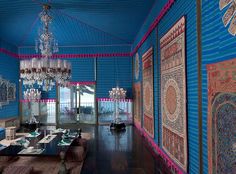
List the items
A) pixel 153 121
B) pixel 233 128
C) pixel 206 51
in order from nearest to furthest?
pixel 233 128
pixel 206 51
pixel 153 121

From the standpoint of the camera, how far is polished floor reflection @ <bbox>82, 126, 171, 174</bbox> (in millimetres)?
4188

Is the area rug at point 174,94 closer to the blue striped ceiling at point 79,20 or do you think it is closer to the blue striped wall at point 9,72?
the blue striped ceiling at point 79,20

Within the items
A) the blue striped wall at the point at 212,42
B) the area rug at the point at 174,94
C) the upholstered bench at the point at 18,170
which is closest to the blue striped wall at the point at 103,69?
the area rug at the point at 174,94

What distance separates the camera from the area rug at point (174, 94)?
3277mm

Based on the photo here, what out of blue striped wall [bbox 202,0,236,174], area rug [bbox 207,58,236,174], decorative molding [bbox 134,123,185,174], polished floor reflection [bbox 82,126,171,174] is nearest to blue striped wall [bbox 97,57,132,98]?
polished floor reflection [bbox 82,126,171,174]

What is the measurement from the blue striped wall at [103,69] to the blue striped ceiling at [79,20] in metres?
0.46

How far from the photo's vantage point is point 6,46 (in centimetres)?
897

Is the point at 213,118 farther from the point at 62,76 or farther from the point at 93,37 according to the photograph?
the point at 93,37

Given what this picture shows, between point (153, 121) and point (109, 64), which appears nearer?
point (153, 121)

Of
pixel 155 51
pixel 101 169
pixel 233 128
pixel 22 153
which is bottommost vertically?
pixel 101 169

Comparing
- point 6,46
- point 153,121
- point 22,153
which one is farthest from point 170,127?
point 6,46

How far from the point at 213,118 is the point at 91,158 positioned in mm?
3362

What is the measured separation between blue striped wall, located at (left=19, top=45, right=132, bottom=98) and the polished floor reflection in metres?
3.46

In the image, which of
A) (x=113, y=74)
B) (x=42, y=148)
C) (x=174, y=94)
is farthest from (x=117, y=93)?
(x=174, y=94)
